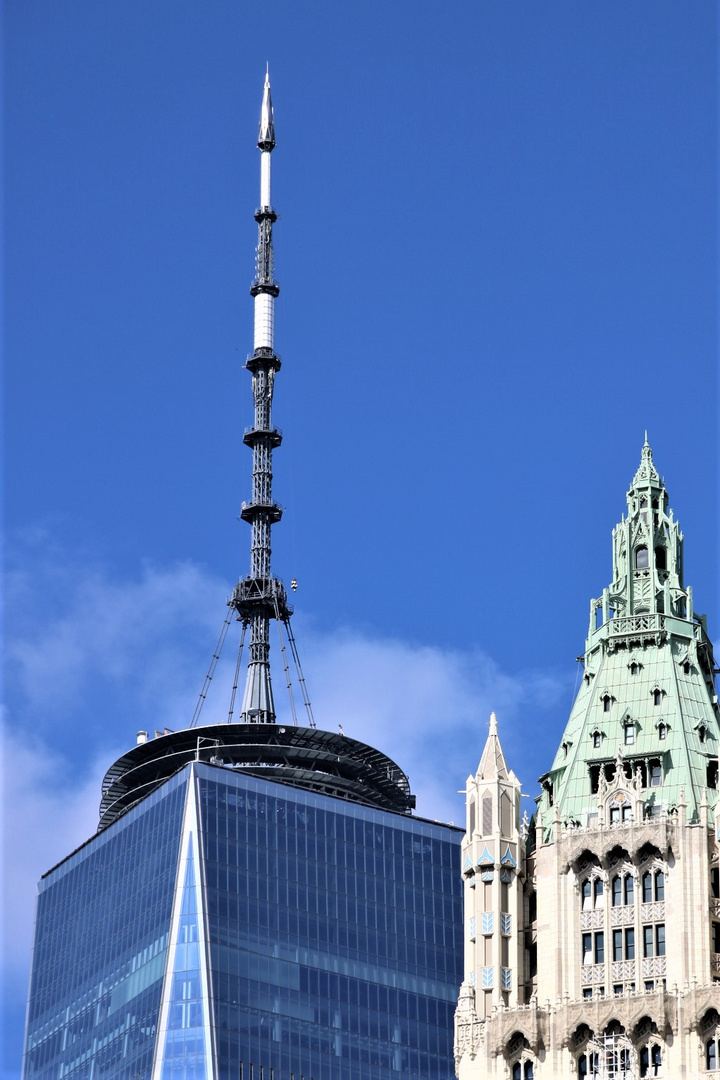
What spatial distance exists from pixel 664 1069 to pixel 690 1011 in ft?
12.4

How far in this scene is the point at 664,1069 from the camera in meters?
200

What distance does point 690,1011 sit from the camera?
19975 cm
